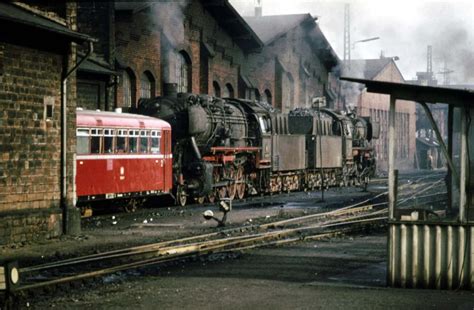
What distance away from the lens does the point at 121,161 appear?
22.0 meters

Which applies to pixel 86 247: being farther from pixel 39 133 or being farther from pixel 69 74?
pixel 69 74

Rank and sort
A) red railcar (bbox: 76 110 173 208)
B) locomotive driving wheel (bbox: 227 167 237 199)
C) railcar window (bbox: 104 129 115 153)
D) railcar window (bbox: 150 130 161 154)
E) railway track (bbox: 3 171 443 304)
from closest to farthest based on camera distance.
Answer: railway track (bbox: 3 171 443 304) → red railcar (bbox: 76 110 173 208) → railcar window (bbox: 104 129 115 153) → railcar window (bbox: 150 130 161 154) → locomotive driving wheel (bbox: 227 167 237 199)

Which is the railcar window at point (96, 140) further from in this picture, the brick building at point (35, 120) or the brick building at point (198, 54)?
the brick building at point (198, 54)

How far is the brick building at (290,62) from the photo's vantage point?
47094 millimetres

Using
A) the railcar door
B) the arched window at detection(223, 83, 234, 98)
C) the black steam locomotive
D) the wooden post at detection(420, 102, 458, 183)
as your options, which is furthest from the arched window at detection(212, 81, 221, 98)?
the wooden post at detection(420, 102, 458, 183)

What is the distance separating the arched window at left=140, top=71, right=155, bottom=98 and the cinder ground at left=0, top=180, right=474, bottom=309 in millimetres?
15616

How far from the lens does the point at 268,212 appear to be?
78.6 feet

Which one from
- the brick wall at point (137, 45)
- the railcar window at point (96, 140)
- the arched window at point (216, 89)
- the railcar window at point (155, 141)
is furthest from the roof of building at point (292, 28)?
the railcar window at point (96, 140)

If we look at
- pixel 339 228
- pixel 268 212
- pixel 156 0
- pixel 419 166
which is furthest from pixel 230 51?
pixel 419 166

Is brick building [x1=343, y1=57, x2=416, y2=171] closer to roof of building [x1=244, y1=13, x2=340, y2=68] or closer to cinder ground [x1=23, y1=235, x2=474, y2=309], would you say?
roof of building [x1=244, y1=13, x2=340, y2=68]

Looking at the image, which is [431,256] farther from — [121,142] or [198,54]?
[198,54]

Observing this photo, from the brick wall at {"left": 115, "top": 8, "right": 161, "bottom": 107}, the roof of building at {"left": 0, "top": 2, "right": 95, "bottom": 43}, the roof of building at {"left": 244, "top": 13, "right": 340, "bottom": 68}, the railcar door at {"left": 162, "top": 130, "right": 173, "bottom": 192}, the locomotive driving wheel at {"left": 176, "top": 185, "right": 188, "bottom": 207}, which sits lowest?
the locomotive driving wheel at {"left": 176, "top": 185, "right": 188, "bottom": 207}

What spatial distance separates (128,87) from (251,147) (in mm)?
5222

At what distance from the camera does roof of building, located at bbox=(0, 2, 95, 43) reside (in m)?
15.1
